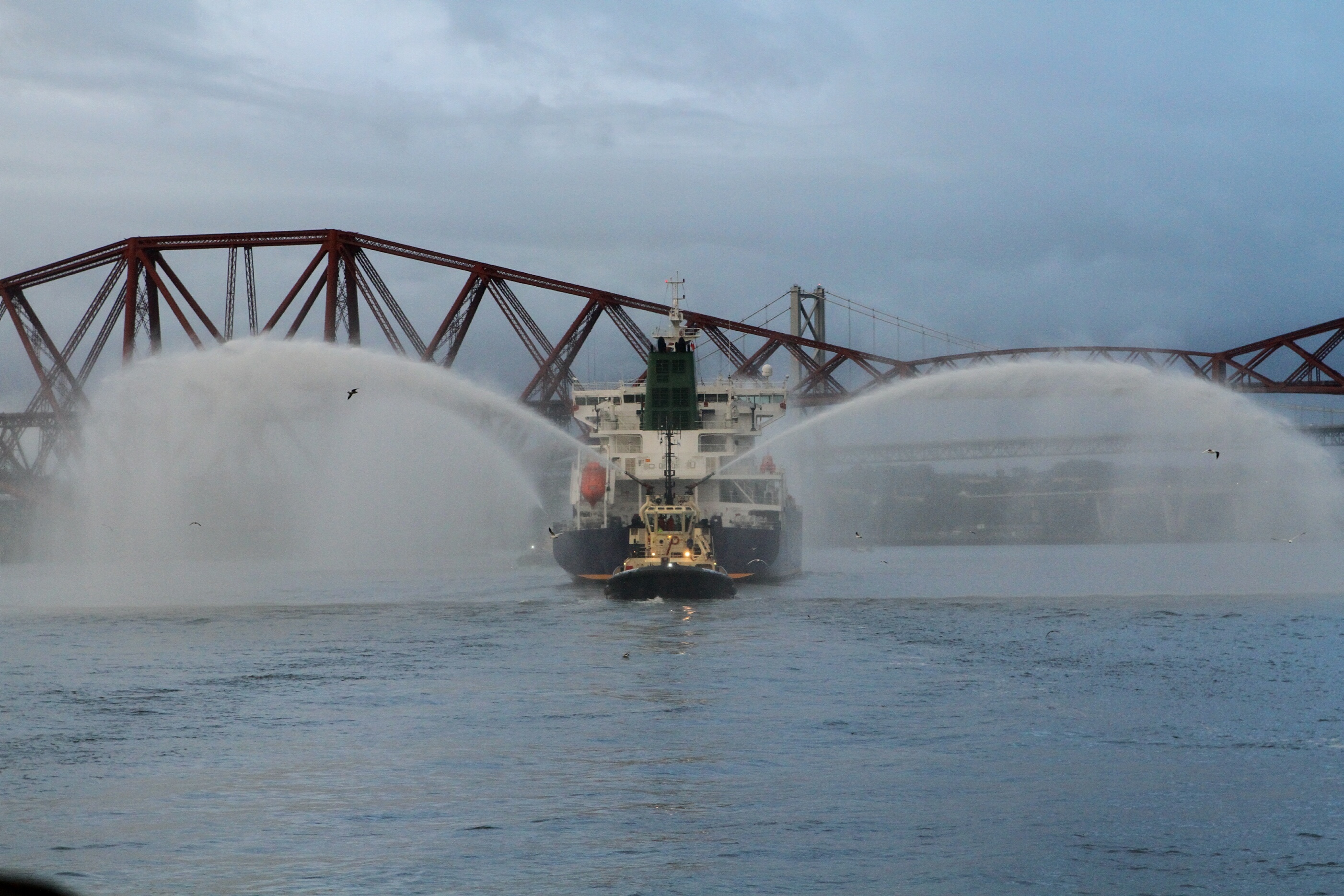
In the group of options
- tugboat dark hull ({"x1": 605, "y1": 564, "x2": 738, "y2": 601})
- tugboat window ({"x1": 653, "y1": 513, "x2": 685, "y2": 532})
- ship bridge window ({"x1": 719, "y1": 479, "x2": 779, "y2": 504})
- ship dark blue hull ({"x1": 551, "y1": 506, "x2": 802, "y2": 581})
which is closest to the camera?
tugboat dark hull ({"x1": 605, "y1": 564, "x2": 738, "y2": 601})

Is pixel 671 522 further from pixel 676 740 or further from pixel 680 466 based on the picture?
pixel 676 740

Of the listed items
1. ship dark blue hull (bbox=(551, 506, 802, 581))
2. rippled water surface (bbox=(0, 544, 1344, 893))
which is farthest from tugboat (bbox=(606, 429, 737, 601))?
rippled water surface (bbox=(0, 544, 1344, 893))

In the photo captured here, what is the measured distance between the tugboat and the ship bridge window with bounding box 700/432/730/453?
896cm

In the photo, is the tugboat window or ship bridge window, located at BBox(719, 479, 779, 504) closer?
the tugboat window

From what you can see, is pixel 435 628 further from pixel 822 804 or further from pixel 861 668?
pixel 822 804

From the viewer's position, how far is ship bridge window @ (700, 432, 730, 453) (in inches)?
2876

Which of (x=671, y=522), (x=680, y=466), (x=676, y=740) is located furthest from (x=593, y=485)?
(x=676, y=740)

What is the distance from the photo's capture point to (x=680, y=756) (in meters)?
25.2

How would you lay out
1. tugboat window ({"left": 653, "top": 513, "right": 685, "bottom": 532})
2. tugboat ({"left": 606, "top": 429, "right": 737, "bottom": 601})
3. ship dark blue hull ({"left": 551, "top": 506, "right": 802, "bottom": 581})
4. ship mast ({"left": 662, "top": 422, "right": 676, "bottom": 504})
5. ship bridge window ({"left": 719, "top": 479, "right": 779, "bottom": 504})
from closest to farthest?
tugboat ({"left": 606, "top": 429, "right": 737, "bottom": 601}), tugboat window ({"left": 653, "top": 513, "right": 685, "bottom": 532}), ship mast ({"left": 662, "top": 422, "right": 676, "bottom": 504}), ship dark blue hull ({"left": 551, "top": 506, "right": 802, "bottom": 581}), ship bridge window ({"left": 719, "top": 479, "right": 779, "bottom": 504})

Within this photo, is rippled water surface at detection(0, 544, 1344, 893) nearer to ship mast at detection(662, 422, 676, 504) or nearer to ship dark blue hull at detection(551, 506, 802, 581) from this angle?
ship mast at detection(662, 422, 676, 504)

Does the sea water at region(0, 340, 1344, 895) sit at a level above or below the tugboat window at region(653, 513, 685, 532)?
below

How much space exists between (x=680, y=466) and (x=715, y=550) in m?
6.49

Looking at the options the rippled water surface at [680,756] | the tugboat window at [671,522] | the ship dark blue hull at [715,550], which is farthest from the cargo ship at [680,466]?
the rippled water surface at [680,756]

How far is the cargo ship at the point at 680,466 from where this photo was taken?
220ft
